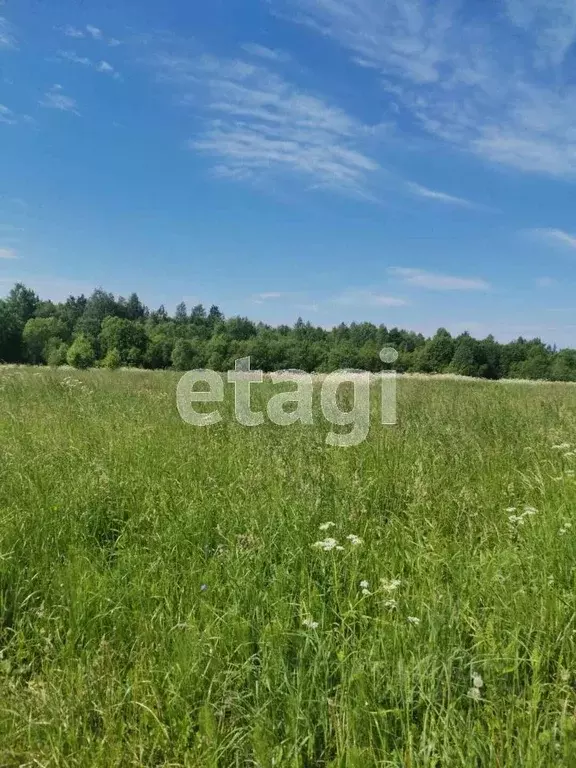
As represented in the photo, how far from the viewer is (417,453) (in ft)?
13.5

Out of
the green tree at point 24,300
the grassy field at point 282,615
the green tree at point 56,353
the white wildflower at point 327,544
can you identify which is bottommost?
the grassy field at point 282,615

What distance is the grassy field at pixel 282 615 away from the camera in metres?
1.44

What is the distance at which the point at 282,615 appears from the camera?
1.92 metres

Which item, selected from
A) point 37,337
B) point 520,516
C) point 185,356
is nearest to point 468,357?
point 185,356

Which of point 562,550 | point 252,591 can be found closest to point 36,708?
point 252,591

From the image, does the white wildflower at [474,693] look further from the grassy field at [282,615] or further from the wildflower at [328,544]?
the wildflower at [328,544]

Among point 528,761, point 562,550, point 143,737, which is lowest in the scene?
point 143,737

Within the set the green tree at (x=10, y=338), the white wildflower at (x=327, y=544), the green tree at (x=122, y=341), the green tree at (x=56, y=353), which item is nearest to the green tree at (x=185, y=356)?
the green tree at (x=122, y=341)

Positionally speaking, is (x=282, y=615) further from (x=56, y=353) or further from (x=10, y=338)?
(x=10, y=338)

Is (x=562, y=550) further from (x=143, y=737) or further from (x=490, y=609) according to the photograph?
(x=143, y=737)

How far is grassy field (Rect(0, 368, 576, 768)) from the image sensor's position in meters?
1.44

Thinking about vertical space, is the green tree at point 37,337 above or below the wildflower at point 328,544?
above

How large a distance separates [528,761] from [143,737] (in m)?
1.10

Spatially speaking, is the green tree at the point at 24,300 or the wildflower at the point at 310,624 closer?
the wildflower at the point at 310,624
